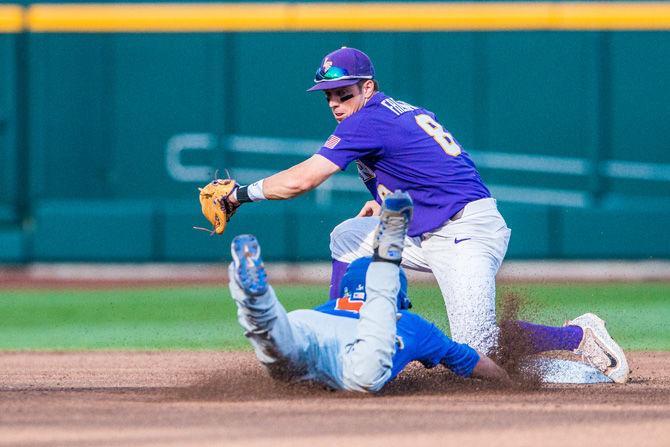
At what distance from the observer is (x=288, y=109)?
12.7m

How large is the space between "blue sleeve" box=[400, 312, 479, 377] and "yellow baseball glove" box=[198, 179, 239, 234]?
1.08 metres

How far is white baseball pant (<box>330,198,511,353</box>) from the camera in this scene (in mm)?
5348

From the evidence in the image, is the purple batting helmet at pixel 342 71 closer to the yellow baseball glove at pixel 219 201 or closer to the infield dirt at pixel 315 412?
the yellow baseball glove at pixel 219 201

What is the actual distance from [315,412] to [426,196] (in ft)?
Result: 4.70

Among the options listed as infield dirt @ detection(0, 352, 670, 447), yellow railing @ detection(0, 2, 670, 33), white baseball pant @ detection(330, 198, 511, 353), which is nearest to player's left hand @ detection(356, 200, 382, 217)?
white baseball pant @ detection(330, 198, 511, 353)

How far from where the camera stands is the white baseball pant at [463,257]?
5348 millimetres

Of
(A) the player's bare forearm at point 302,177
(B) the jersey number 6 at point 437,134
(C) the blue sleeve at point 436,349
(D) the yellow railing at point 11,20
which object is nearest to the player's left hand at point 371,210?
(B) the jersey number 6 at point 437,134

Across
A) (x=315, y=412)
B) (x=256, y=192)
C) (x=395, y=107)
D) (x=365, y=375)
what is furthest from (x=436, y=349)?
(x=395, y=107)

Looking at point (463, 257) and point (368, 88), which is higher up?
point (368, 88)

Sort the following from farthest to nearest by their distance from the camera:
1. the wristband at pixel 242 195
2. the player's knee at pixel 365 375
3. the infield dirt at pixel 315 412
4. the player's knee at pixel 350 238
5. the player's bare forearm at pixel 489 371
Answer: the player's knee at pixel 350 238 < the wristband at pixel 242 195 < the player's bare forearm at pixel 489 371 < the player's knee at pixel 365 375 < the infield dirt at pixel 315 412

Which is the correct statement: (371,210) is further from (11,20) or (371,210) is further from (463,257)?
(11,20)

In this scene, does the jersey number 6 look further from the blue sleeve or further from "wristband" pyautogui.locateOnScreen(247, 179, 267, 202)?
the blue sleeve

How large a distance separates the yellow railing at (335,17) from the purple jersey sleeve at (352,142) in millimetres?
7354

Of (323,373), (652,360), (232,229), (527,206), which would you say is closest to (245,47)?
(232,229)
